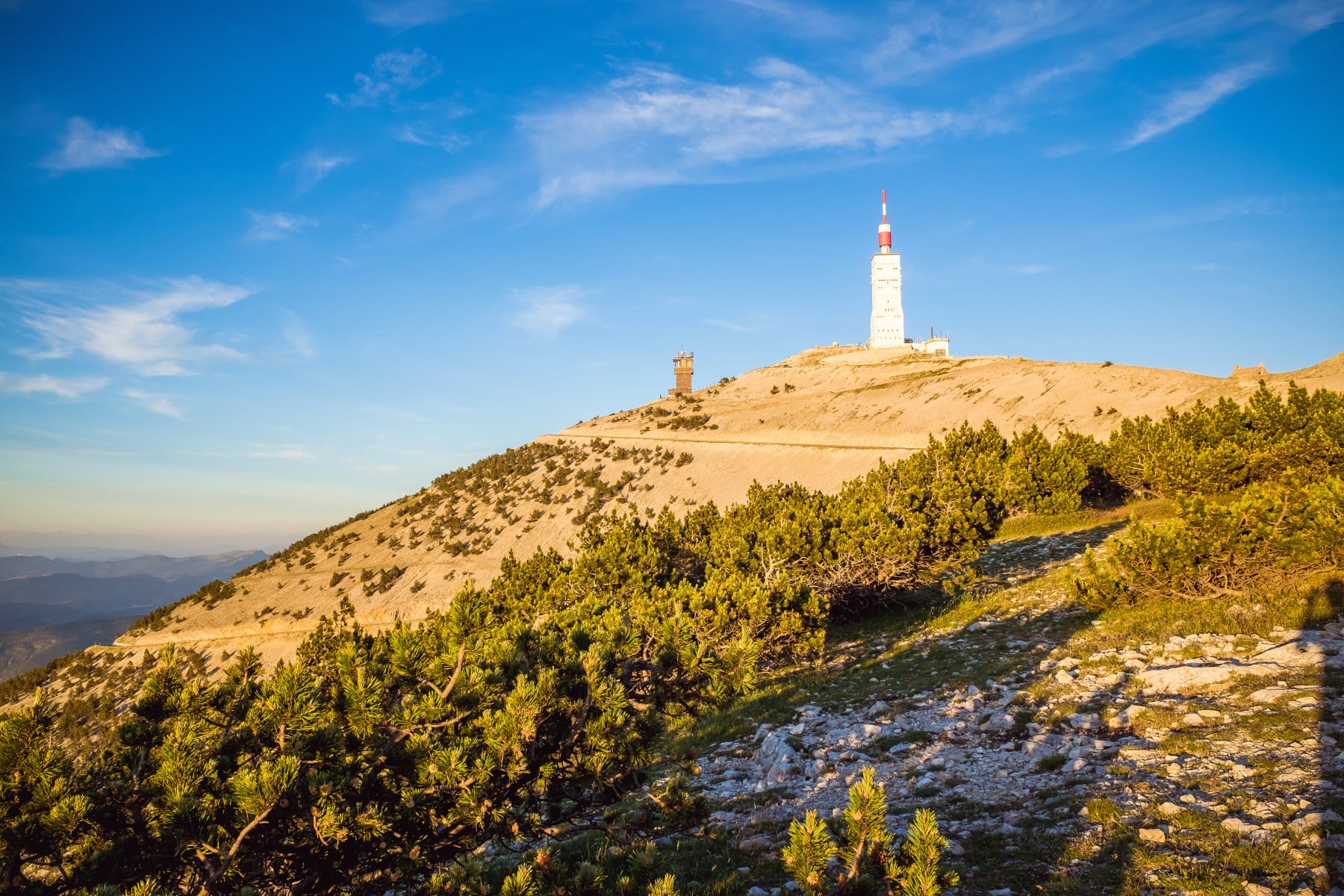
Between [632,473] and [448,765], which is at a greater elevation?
[632,473]

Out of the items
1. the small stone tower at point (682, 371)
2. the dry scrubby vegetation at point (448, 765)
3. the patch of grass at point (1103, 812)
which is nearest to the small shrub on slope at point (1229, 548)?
the dry scrubby vegetation at point (448, 765)

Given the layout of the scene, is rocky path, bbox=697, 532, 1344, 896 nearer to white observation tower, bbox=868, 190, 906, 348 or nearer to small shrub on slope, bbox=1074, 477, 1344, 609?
small shrub on slope, bbox=1074, 477, 1344, 609

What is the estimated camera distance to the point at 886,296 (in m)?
113

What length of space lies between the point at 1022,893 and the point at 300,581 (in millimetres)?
53653

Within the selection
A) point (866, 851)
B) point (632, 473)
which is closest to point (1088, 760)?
point (866, 851)

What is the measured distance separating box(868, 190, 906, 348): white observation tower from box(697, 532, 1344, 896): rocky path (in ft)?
352

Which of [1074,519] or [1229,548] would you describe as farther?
[1074,519]

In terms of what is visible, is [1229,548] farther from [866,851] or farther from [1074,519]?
[1074,519]

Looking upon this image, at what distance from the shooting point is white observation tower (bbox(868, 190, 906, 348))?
4402 inches

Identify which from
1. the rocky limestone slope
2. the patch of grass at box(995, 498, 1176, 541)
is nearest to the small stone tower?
the rocky limestone slope

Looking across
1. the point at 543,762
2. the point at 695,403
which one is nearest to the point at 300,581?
the point at 695,403

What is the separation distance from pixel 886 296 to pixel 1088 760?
376 ft

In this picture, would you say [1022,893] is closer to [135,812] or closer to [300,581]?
[135,812]

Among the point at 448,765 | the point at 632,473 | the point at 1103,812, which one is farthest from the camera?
the point at 632,473
